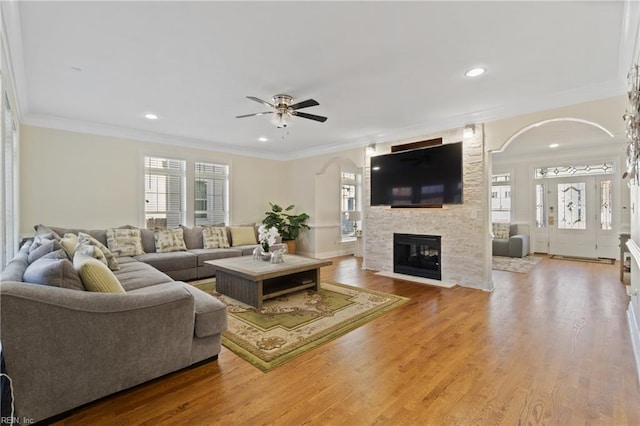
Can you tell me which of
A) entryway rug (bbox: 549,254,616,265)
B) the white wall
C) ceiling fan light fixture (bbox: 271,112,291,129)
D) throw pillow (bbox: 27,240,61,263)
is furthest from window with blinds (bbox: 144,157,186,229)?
entryway rug (bbox: 549,254,616,265)

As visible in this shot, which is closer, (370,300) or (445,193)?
(370,300)

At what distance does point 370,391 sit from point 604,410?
1.41 m

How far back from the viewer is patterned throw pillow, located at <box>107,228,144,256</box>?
472 cm

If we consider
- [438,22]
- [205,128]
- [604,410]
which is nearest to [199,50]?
[438,22]

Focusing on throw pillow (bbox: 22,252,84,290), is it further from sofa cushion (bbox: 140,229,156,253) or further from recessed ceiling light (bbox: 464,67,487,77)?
recessed ceiling light (bbox: 464,67,487,77)

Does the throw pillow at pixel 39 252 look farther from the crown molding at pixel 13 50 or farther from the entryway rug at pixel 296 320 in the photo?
the entryway rug at pixel 296 320

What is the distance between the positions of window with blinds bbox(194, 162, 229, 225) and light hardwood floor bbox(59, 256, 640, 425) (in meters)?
4.45

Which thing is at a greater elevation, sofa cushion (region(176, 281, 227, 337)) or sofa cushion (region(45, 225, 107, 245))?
sofa cushion (region(45, 225, 107, 245))

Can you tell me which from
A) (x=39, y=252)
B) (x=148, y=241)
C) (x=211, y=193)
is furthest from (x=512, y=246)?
(x=39, y=252)

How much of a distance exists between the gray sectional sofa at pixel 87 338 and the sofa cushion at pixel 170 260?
221 cm

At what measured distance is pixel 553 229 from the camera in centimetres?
779

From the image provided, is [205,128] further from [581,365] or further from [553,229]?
[553,229]

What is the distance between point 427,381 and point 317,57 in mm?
2844

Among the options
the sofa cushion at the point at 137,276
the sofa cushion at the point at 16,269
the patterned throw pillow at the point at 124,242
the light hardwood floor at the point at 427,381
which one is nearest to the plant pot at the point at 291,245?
the patterned throw pillow at the point at 124,242
